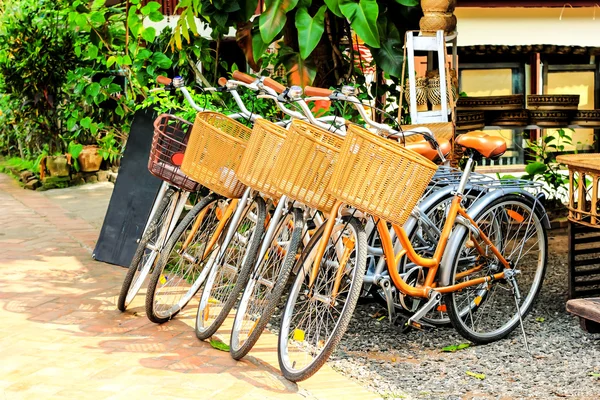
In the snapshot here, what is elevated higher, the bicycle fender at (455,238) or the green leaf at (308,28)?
the green leaf at (308,28)

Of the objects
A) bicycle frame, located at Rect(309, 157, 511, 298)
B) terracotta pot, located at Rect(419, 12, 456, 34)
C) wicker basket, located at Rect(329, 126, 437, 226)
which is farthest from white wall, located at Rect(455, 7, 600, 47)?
wicker basket, located at Rect(329, 126, 437, 226)

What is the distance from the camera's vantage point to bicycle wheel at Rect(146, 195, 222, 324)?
208 inches

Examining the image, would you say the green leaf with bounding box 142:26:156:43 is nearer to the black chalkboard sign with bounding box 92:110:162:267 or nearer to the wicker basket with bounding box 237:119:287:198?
the black chalkboard sign with bounding box 92:110:162:267

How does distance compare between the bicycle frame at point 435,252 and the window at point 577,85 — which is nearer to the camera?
the bicycle frame at point 435,252

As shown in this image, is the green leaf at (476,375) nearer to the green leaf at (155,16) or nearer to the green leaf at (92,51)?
the green leaf at (155,16)

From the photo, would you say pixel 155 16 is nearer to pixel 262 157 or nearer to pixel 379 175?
pixel 262 157

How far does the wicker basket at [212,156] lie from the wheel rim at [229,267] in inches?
8.7

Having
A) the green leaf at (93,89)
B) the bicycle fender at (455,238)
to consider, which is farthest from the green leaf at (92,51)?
the bicycle fender at (455,238)

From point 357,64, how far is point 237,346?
151 inches

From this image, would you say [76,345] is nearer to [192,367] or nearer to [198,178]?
[192,367]

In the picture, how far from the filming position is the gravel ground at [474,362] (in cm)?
463

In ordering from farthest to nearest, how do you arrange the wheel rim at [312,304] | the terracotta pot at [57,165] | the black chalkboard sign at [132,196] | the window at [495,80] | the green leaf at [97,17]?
the window at [495,80], the terracotta pot at [57,165], the green leaf at [97,17], the black chalkboard sign at [132,196], the wheel rim at [312,304]

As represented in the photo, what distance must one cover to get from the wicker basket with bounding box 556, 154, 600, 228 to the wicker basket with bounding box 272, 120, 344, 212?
1.62 meters

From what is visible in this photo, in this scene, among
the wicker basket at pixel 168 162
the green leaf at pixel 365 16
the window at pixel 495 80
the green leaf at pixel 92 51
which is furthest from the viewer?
the window at pixel 495 80
